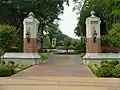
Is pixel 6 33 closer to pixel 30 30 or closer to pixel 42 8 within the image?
pixel 30 30

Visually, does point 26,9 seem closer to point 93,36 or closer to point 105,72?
point 93,36

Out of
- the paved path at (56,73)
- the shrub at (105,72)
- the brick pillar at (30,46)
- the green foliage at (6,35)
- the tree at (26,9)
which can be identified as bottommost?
the paved path at (56,73)

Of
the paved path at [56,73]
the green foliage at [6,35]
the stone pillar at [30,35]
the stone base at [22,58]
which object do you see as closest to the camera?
the paved path at [56,73]

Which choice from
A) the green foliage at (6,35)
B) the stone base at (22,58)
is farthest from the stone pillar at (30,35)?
the green foliage at (6,35)

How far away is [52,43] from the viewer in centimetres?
8975

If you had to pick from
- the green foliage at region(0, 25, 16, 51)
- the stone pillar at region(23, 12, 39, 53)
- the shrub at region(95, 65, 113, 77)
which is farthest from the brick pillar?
the shrub at region(95, 65, 113, 77)

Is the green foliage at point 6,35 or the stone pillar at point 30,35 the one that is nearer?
the green foliage at point 6,35

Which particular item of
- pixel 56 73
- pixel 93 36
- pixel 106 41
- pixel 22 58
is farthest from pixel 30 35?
pixel 56 73

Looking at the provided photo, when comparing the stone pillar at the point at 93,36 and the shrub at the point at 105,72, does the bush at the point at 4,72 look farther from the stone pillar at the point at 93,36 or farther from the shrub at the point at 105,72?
the stone pillar at the point at 93,36

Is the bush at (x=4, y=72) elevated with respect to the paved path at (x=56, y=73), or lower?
elevated

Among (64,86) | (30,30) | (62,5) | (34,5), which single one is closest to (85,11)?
(62,5)

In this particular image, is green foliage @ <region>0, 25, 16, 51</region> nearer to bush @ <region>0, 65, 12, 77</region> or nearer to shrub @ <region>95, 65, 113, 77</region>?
bush @ <region>0, 65, 12, 77</region>

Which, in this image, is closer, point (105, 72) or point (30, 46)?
point (105, 72)

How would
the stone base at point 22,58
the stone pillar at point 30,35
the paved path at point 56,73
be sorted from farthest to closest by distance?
the stone pillar at point 30,35 < the stone base at point 22,58 < the paved path at point 56,73
